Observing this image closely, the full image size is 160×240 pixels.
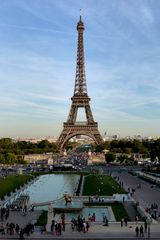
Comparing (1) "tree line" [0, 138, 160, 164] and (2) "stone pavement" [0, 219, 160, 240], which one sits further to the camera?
(1) "tree line" [0, 138, 160, 164]

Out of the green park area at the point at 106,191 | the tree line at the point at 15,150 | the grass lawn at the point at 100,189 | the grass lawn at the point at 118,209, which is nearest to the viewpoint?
the grass lawn at the point at 118,209

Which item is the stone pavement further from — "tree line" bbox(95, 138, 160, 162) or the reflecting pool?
"tree line" bbox(95, 138, 160, 162)

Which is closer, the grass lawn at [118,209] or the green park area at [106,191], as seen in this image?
the grass lawn at [118,209]

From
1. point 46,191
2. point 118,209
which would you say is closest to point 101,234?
point 118,209

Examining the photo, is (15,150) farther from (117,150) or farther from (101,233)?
(101,233)

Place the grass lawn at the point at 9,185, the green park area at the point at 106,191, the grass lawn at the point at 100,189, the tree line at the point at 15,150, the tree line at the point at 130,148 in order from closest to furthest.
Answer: the green park area at the point at 106,191, the grass lawn at the point at 9,185, the grass lawn at the point at 100,189, the tree line at the point at 15,150, the tree line at the point at 130,148

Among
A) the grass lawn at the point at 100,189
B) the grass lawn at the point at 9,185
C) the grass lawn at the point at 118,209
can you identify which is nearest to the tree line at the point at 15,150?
the grass lawn at the point at 9,185

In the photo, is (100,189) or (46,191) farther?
(46,191)

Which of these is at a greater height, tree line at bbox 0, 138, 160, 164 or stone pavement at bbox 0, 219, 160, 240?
tree line at bbox 0, 138, 160, 164

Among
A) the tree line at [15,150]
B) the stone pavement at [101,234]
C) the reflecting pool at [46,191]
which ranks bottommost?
the stone pavement at [101,234]

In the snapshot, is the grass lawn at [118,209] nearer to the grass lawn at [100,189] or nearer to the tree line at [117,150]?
the grass lawn at [100,189]

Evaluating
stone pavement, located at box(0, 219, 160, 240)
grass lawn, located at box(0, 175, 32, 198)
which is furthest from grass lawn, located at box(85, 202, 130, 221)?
grass lawn, located at box(0, 175, 32, 198)

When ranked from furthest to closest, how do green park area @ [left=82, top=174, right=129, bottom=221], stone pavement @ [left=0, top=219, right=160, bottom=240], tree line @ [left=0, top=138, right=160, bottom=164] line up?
tree line @ [left=0, top=138, right=160, bottom=164] < green park area @ [left=82, top=174, right=129, bottom=221] < stone pavement @ [left=0, top=219, right=160, bottom=240]
